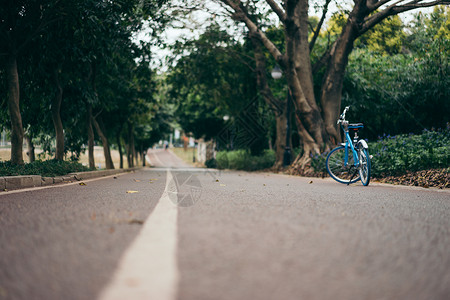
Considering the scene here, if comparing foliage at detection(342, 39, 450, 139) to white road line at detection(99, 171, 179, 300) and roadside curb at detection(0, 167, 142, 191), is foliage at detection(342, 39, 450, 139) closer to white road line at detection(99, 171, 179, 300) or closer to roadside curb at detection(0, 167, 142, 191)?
roadside curb at detection(0, 167, 142, 191)

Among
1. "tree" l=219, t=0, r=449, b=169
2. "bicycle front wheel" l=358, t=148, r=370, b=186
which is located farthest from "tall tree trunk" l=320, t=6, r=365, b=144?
"bicycle front wheel" l=358, t=148, r=370, b=186

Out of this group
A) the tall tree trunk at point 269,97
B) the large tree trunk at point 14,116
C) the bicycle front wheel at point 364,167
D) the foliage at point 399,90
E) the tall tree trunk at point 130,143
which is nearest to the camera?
the bicycle front wheel at point 364,167

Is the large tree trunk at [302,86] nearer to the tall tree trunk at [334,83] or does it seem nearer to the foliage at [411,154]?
the tall tree trunk at [334,83]

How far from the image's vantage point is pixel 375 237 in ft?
11.0

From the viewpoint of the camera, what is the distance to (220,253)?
2.72 metres

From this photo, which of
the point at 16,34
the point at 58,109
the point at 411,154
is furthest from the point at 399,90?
the point at 16,34

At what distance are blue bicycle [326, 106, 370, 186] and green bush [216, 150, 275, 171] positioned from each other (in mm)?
11828

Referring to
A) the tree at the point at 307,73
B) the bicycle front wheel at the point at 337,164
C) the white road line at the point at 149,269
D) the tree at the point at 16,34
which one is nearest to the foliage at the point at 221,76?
the tree at the point at 307,73

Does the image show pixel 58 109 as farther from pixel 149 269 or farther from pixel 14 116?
pixel 149 269

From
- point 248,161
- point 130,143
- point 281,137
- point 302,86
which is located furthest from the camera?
point 130,143

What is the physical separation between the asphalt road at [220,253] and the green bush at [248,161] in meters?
18.1

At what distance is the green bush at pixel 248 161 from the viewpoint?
23.0m

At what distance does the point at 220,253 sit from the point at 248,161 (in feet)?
70.5

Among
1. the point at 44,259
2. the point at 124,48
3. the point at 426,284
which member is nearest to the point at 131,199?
the point at 44,259
